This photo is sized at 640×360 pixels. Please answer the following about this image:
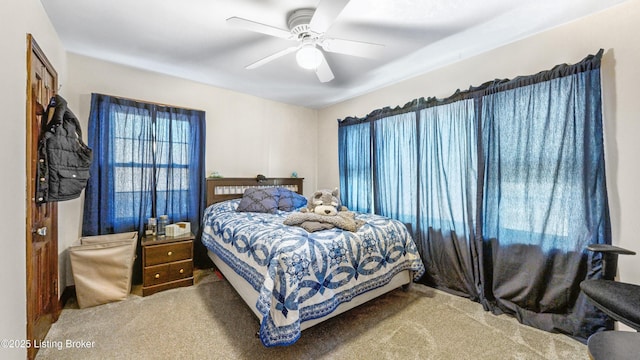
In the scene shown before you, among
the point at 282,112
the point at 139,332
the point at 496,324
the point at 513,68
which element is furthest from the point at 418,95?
the point at 139,332

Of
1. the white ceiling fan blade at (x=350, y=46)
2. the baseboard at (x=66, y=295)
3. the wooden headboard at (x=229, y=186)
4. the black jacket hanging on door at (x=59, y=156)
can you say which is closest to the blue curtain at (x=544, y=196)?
the white ceiling fan blade at (x=350, y=46)

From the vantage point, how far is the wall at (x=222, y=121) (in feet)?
8.77

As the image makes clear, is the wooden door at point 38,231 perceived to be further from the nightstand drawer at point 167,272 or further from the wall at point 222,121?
the nightstand drawer at point 167,272

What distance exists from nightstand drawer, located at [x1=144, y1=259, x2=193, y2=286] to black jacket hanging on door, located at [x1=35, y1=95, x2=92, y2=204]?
1149mm

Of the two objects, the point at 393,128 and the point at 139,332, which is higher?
the point at 393,128

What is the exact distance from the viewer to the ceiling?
6.10ft

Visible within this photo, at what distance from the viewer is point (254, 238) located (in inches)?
81.8

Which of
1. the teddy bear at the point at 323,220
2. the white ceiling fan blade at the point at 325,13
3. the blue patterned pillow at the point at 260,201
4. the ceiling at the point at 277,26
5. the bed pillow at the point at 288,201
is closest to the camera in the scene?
the white ceiling fan blade at the point at 325,13

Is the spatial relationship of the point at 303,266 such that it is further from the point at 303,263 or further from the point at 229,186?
the point at 229,186

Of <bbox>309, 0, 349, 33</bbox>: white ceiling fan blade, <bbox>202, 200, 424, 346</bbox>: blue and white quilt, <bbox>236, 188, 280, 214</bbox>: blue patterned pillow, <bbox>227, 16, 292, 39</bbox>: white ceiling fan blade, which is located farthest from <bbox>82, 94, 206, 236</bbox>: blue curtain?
<bbox>309, 0, 349, 33</bbox>: white ceiling fan blade

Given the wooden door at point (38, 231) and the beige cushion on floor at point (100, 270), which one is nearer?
the wooden door at point (38, 231)

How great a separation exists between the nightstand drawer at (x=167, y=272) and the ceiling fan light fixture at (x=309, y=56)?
8.30 ft

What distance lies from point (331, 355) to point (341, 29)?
2.65 meters

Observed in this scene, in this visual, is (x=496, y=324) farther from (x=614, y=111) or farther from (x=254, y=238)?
(x=254, y=238)
